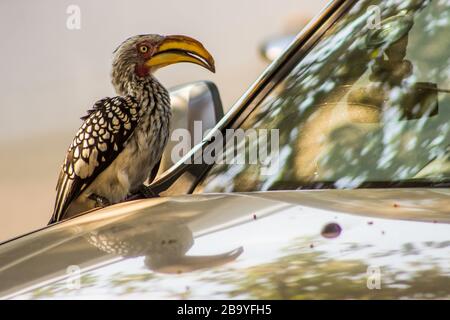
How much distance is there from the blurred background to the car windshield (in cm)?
167

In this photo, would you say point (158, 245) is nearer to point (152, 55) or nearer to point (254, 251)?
point (254, 251)

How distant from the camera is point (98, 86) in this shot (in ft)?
9.57

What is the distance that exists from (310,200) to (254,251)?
0.12 m

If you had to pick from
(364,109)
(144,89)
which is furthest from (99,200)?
(364,109)

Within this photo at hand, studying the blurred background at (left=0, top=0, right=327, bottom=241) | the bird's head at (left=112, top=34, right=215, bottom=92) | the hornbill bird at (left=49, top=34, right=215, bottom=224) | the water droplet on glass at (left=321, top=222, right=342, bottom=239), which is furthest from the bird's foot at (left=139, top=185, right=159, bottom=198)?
the blurred background at (left=0, top=0, right=327, bottom=241)

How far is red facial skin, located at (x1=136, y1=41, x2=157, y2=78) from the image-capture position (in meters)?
1.17

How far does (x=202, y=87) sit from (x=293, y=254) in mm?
783

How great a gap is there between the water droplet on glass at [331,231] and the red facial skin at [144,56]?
66 centimetres

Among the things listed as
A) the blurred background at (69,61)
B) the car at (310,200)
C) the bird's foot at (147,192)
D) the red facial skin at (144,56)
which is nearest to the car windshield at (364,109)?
the car at (310,200)

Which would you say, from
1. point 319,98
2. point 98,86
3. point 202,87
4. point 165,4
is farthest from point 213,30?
point 319,98

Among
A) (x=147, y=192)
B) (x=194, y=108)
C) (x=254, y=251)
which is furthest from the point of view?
(x=194, y=108)

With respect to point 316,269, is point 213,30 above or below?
above

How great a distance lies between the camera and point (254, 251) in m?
0.53
